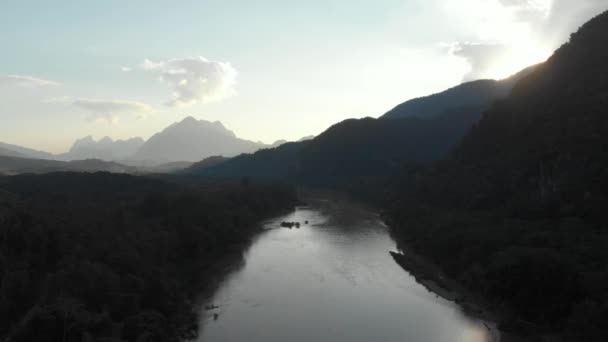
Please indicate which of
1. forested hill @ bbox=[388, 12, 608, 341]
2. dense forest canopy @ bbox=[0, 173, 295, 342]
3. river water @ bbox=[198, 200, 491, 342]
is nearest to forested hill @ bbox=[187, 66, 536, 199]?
forested hill @ bbox=[388, 12, 608, 341]

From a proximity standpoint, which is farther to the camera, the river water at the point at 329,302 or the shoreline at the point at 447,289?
the shoreline at the point at 447,289

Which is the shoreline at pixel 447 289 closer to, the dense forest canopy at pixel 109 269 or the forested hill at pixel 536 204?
the forested hill at pixel 536 204

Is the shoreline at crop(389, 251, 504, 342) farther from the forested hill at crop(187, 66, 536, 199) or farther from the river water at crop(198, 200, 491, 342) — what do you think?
the forested hill at crop(187, 66, 536, 199)

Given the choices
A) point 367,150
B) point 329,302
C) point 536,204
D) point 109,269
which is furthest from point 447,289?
point 367,150

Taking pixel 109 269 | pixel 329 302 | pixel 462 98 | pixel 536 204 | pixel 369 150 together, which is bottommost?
pixel 329 302

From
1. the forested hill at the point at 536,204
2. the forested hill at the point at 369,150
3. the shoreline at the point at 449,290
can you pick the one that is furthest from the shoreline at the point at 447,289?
the forested hill at the point at 369,150

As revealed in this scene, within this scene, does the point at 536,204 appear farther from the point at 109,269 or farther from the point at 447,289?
the point at 109,269
